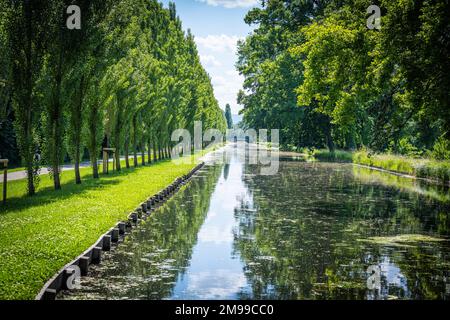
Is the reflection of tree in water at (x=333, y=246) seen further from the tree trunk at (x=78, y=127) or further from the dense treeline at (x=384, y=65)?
the tree trunk at (x=78, y=127)

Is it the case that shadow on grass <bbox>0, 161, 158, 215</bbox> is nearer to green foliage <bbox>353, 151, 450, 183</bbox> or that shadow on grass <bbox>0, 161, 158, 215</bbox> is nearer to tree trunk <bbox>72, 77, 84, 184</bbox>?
tree trunk <bbox>72, 77, 84, 184</bbox>

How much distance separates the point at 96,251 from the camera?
11750mm

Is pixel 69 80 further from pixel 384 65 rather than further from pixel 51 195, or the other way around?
pixel 384 65

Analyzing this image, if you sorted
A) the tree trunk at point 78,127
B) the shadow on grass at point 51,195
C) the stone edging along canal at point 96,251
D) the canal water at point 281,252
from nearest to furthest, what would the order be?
the stone edging along canal at point 96,251 < the canal water at point 281,252 < the shadow on grass at point 51,195 < the tree trunk at point 78,127

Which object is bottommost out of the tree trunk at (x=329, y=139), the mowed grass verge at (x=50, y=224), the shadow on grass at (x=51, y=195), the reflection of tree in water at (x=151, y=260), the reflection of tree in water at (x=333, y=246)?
the reflection of tree in water at (x=333, y=246)

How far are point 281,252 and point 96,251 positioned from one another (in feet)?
14.6

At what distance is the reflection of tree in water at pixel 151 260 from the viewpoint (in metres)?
9.50

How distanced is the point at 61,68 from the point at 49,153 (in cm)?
378

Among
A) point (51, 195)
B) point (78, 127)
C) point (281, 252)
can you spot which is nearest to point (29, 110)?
point (51, 195)

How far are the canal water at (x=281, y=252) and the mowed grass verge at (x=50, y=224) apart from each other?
2.37 feet

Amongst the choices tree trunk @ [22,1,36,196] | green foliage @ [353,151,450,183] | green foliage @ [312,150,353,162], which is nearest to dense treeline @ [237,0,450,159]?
green foliage @ [353,151,450,183]

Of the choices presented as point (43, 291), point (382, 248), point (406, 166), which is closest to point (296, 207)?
point (382, 248)

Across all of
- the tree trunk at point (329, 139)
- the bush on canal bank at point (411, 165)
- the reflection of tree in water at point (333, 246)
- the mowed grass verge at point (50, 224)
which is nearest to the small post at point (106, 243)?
the mowed grass verge at point (50, 224)

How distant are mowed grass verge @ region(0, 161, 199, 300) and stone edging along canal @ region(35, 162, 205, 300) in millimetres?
173
